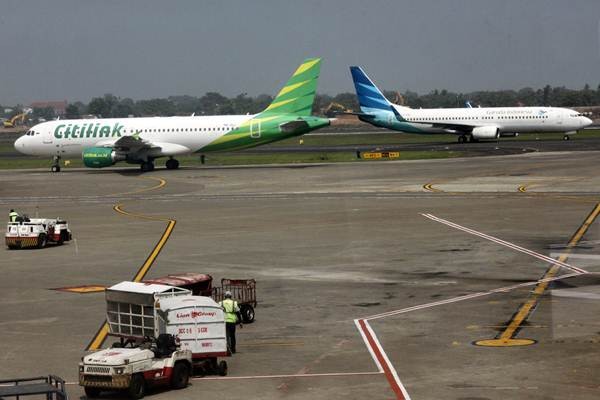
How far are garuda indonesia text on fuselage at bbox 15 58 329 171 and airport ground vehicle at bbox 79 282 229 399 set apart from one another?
7001cm

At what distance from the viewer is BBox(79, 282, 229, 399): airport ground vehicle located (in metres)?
23.1

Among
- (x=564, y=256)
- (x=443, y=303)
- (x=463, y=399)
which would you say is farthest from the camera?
(x=564, y=256)

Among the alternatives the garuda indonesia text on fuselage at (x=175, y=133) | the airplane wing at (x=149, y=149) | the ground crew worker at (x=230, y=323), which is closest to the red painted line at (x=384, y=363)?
the ground crew worker at (x=230, y=323)

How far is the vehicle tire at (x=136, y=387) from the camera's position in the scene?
2305 centimetres

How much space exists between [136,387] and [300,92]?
7664 cm

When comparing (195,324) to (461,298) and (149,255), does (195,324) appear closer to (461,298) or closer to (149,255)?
(461,298)

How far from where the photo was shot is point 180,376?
24344 mm

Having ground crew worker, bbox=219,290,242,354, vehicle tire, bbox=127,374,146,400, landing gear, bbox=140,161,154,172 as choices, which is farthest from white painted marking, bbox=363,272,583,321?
landing gear, bbox=140,161,154,172

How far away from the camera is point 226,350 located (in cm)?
2611

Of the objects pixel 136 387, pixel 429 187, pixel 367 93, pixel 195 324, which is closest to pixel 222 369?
pixel 195 324

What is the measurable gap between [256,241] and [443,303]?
18.0 m

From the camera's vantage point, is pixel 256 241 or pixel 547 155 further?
pixel 547 155

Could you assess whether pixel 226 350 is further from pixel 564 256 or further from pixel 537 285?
pixel 564 256

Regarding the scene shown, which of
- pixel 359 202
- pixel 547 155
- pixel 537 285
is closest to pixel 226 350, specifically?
pixel 537 285
